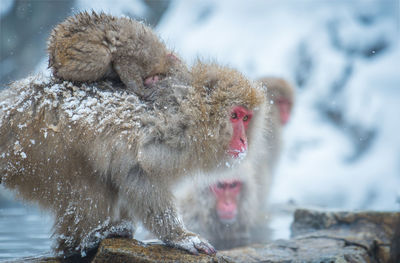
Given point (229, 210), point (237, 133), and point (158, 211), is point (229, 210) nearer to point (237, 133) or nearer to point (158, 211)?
→ point (237, 133)

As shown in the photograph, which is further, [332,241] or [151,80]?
[332,241]

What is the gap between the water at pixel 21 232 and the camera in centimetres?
266

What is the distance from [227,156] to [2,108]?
3.84 ft

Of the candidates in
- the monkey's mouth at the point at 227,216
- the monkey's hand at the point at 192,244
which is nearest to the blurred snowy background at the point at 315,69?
the monkey's mouth at the point at 227,216

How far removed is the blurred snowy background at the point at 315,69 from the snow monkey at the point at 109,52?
1.16m

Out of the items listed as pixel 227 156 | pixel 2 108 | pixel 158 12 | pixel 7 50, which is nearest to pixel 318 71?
pixel 158 12

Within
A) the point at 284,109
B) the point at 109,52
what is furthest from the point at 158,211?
the point at 284,109

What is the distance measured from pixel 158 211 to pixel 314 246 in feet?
4.28

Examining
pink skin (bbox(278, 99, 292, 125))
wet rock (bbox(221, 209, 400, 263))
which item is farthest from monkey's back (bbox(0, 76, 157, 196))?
pink skin (bbox(278, 99, 292, 125))

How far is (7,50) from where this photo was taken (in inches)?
161

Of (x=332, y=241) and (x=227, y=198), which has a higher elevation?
(x=227, y=198)

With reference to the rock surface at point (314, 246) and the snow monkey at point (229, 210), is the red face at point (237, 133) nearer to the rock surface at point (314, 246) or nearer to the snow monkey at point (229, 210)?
the rock surface at point (314, 246)

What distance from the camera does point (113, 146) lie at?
7.04ft

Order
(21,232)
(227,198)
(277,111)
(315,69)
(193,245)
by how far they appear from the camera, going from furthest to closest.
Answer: (315,69) < (277,111) < (227,198) < (21,232) < (193,245)
